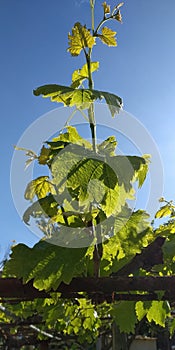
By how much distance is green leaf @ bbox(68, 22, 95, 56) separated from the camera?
1252 millimetres

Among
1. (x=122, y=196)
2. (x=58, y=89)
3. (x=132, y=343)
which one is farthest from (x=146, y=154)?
(x=132, y=343)

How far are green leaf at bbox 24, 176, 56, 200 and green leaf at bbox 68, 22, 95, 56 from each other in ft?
1.34

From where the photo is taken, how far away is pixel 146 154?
4.18ft

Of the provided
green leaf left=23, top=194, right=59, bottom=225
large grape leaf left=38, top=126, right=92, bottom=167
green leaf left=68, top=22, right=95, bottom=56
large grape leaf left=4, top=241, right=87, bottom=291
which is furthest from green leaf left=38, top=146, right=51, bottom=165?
green leaf left=68, top=22, right=95, bottom=56

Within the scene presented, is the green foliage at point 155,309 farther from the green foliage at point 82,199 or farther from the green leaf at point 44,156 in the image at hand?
the green leaf at point 44,156

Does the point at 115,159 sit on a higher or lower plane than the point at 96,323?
higher

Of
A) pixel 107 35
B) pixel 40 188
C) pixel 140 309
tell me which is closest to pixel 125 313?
pixel 140 309

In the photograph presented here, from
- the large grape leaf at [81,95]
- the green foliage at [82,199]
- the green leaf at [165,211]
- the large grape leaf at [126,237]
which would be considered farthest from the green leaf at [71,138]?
the green leaf at [165,211]

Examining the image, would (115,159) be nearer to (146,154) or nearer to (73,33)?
(146,154)

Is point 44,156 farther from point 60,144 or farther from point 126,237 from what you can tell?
point 126,237

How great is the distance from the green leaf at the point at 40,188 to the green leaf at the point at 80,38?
410 millimetres

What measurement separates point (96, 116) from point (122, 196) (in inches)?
11.1

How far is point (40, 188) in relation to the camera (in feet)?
4.21

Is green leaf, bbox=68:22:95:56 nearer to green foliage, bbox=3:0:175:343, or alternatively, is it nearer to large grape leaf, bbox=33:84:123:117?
green foliage, bbox=3:0:175:343
